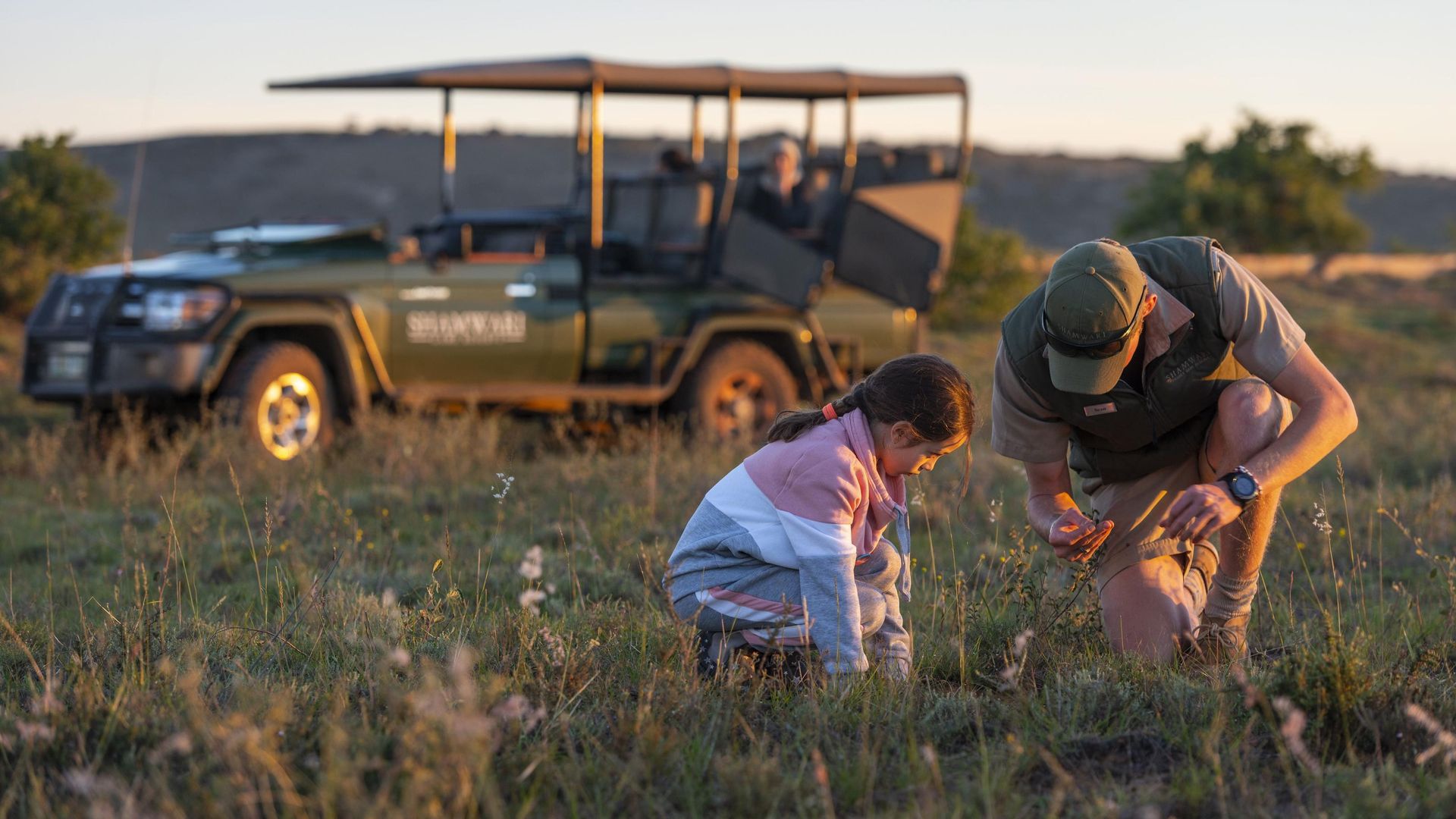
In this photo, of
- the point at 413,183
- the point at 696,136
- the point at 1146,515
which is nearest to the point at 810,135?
the point at 696,136

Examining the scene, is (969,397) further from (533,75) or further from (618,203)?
(618,203)

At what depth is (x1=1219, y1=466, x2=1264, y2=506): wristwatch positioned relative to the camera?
3.94m

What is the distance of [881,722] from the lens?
139 inches

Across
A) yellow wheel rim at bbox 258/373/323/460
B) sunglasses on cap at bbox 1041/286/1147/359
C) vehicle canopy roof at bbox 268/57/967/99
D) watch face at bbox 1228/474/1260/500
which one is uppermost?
vehicle canopy roof at bbox 268/57/967/99

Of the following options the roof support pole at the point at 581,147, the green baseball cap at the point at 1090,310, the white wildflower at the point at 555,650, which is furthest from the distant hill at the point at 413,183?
the green baseball cap at the point at 1090,310

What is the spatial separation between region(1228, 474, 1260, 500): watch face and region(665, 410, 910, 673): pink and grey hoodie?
2.87 feet

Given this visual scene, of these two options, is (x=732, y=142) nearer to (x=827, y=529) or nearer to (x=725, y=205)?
(x=725, y=205)

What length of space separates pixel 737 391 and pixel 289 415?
9.34 ft

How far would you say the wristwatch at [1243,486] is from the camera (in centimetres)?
A: 394

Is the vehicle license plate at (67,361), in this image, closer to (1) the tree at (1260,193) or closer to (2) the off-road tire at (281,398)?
(2) the off-road tire at (281,398)

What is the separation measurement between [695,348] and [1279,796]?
6.37 meters

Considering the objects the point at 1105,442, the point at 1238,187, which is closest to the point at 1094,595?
the point at 1105,442

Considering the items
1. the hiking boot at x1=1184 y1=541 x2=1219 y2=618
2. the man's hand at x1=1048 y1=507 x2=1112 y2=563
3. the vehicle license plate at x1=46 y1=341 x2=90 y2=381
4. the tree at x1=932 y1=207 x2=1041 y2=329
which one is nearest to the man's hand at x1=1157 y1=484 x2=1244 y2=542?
the man's hand at x1=1048 y1=507 x2=1112 y2=563

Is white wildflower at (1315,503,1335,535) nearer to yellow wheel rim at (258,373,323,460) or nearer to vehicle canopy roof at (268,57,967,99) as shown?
yellow wheel rim at (258,373,323,460)
